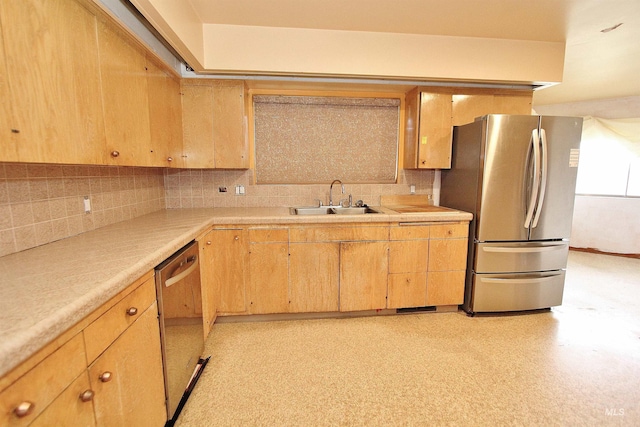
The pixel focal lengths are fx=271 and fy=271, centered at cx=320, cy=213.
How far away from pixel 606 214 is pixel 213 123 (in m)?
5.99

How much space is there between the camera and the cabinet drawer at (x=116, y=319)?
2.92 feet

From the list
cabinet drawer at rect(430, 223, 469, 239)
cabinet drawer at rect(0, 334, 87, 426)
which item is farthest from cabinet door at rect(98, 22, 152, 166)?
cabinet drawer at rect(430, 223, 469, 239)

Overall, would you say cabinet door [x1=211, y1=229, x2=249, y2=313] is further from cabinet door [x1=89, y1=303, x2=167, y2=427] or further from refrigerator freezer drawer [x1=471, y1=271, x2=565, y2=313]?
refrigerator freezer drawer [x1=471, y1=271, x2=565, y2=313]

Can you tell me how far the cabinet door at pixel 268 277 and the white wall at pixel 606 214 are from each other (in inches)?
204

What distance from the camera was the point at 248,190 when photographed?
2980 mm

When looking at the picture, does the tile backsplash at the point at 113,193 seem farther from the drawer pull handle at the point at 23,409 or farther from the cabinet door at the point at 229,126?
the drawer pull handle at the point at 23,409

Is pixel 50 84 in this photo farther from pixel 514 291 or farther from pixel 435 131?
pixel 514 291

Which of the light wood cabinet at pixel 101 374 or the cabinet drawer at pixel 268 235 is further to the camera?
the cabinet drawer at pixel 268 235

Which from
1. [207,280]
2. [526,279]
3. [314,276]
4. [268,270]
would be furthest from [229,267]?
[526,279]

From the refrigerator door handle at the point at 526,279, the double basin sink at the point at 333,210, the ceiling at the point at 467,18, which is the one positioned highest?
the ceiling at the point at 467,18

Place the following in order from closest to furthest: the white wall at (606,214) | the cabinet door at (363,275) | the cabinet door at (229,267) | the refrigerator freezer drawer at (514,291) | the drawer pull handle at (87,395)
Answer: the drawer pull handle at (87,395) → the cabinet door at (229,267) → the cabinet door at (363,275) → the refrigerator freezer drawer at (514,291) → the white wall at (606,214)

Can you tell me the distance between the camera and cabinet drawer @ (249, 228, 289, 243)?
2.36m

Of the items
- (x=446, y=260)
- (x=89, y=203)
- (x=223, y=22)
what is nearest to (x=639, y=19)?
(x=446, y=260)

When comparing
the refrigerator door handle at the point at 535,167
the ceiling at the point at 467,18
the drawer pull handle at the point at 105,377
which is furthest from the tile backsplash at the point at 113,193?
the ceiling at the point at 467,18
